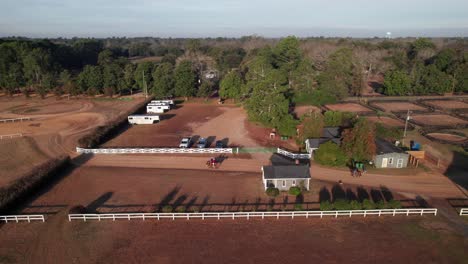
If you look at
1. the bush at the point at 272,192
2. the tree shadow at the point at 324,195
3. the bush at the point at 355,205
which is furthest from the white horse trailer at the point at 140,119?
the bush at the point at 355,205

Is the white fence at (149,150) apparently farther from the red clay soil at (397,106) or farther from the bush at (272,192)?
the red clay soil at (397,106)

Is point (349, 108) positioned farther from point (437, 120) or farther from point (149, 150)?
point (149, 150)

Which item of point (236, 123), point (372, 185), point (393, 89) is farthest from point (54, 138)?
point (393, 89)

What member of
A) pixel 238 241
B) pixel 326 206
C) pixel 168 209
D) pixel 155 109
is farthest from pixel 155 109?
pixel 238 241

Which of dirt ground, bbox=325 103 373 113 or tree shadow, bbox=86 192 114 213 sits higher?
dirt ground, bbox=325 103 373 113

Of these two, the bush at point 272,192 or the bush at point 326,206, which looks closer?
the bush at point 326,206

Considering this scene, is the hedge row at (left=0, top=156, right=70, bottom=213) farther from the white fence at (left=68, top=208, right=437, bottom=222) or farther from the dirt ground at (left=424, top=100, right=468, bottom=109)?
the dirt ground at (left=424, top=100, right=468, bottom=109)

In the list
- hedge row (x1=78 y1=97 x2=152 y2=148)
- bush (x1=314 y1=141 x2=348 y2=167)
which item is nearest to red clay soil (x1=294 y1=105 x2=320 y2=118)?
bush (x1=314 y1=141 x2=348 y2=167)
